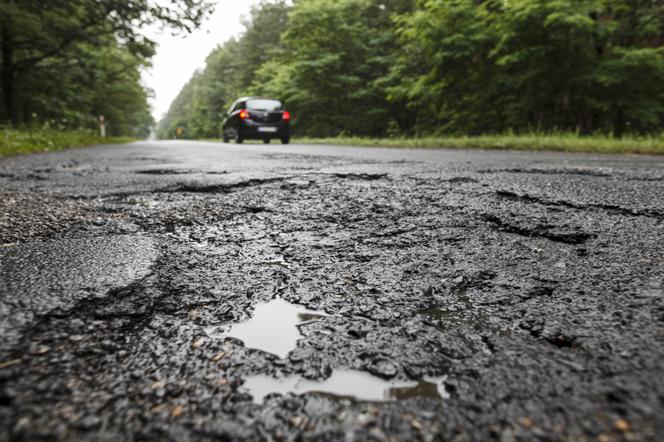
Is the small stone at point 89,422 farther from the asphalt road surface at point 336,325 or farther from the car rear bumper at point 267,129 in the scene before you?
the car rear bumper at point 267,129

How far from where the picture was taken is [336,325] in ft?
3.19

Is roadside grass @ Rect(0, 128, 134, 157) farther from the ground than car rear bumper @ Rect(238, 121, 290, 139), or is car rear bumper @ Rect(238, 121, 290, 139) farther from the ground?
car rear bumper @ Rect(238, 121, 290, 139)

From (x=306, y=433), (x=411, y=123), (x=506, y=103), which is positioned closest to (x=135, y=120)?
(x=411, y=123)

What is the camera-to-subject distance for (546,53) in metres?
9.48

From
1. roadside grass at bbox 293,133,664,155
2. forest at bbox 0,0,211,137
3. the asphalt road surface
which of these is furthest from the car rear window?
the asphalt road surface

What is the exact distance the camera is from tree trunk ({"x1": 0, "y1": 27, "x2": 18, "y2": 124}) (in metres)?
11.8

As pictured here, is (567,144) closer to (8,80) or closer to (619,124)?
(619,124)

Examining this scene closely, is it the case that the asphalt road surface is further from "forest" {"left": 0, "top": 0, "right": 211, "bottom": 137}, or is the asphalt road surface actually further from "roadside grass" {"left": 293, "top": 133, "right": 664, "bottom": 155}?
"forest" {"left": 0, "top": 0, "right": 211, "bottom": 137}

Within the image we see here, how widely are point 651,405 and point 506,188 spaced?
85.2 inches

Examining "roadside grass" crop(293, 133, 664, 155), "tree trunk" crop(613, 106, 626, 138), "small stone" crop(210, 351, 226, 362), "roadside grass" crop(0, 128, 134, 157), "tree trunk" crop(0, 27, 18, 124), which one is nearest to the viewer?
"small stone" crop(210, 351, 226, 362)

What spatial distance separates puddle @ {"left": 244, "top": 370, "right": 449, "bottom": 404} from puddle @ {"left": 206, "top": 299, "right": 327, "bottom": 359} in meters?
0.10

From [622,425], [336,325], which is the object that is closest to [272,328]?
[336,325]

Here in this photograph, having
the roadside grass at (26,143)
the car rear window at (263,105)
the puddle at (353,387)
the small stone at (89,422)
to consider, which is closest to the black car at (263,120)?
the car rear window at (263,105)

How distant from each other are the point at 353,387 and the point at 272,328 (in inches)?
11.8
